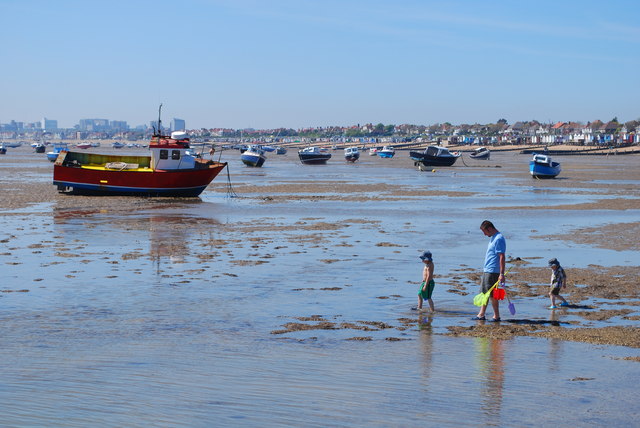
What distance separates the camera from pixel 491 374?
1048 centimetres

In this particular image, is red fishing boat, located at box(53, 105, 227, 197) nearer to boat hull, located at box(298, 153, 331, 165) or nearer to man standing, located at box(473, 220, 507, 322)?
man standing, located at box(473, 220, 507, 322)

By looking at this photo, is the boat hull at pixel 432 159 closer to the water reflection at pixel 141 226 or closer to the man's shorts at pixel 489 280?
the water reflection at pixel 141 226

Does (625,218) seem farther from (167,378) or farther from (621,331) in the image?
(167,378)

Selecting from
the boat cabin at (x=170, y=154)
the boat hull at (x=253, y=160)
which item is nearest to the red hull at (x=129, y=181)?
the boat cabin at (x=170, y=154)

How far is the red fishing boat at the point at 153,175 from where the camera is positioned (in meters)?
41.7

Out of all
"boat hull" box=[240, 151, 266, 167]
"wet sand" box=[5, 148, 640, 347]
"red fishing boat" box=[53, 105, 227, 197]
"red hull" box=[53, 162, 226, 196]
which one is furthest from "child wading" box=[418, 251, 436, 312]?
"boat hull" box=[240, 151, 266, 167]

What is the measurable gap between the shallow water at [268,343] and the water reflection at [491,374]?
28mm

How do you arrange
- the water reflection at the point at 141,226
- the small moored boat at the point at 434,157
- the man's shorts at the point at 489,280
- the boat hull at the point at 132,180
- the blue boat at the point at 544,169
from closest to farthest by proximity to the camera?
the man's shorts at the point at 489,280
the water reflection at the point at 141,226
the boat hull at the point at 132,180
the blue boat at the point at 544,169
the small moored boat at the point at 434,157

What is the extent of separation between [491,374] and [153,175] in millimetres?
33229

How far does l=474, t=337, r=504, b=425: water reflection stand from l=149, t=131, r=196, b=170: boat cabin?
3174 centimetres

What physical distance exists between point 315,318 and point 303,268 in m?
5.70

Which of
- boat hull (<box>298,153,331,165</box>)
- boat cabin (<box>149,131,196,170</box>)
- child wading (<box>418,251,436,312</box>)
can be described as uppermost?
boat cabin (<box>149,131,196,170</box>)

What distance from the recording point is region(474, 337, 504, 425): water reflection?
9.04 meters

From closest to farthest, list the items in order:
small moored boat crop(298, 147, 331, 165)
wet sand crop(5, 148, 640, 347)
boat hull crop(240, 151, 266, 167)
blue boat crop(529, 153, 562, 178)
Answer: wet sand crop(5, 148, 640, 347) < blue boat crop(529, 153, 562, 178) < boat hull crop(240, 151, 266, 167) < small moored boat crop(298, 147, 331, 165)
